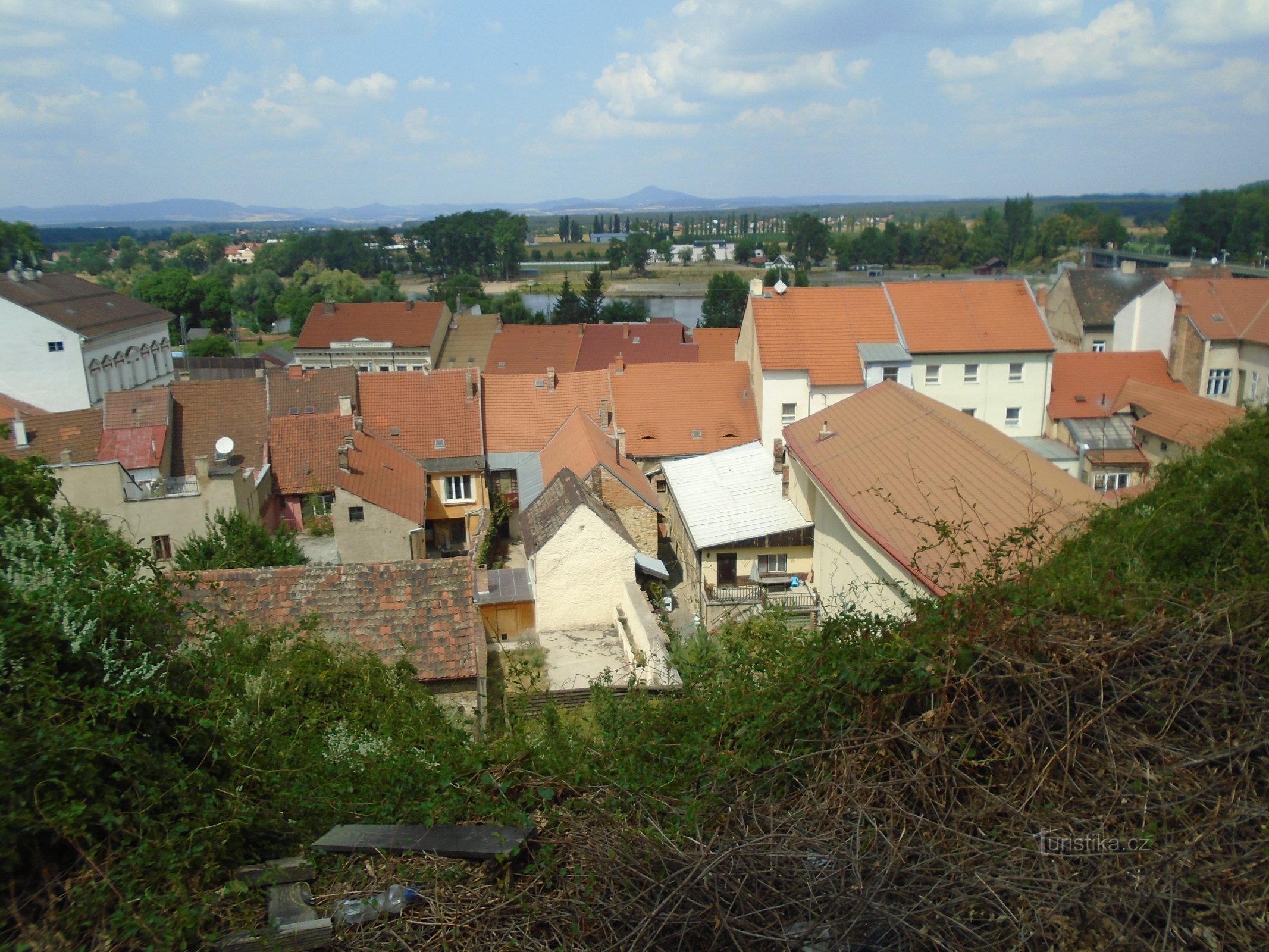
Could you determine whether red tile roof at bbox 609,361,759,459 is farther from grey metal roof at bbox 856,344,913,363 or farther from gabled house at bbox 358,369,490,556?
gabled house at bbox 358,369,490,556

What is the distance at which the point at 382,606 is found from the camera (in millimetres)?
11961

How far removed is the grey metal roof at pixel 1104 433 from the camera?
28.7 metres

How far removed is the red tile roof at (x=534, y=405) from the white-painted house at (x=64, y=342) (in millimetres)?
20429

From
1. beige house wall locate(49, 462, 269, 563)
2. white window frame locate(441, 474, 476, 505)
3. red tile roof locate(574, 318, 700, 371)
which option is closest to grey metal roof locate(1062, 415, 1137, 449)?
red tile roof locate(574, 318, 700, 371)

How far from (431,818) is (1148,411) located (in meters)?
30.2

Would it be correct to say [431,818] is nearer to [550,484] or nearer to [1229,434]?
[1229,434]

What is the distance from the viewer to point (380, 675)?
9.77 m

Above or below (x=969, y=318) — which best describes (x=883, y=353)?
below

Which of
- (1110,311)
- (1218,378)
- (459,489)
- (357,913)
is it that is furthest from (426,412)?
(1110,311)

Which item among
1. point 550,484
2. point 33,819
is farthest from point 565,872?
point 550,484

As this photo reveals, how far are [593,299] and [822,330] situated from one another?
1897 inches

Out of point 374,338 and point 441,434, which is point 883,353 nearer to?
point 441,434

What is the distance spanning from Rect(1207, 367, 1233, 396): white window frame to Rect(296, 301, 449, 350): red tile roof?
3773 centimetres

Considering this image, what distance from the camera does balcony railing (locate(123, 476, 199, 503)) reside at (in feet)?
63.9
